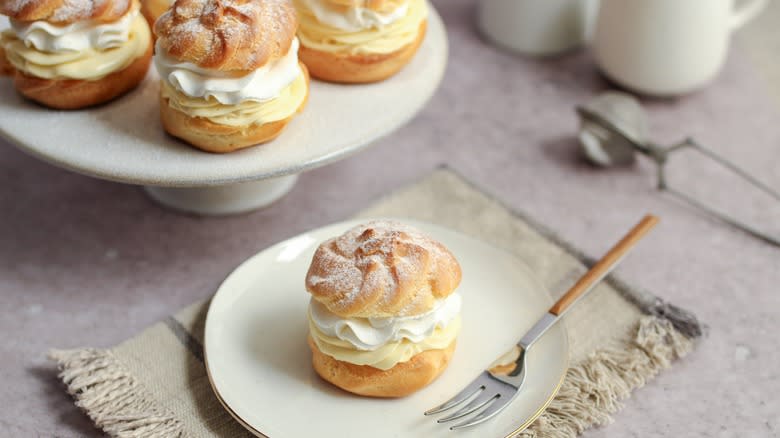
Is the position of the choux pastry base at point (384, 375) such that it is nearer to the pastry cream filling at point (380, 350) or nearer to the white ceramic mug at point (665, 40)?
the pastry cream filling at point (380, 350)

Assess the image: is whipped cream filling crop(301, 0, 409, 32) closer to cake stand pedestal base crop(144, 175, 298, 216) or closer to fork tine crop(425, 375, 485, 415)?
cake stand pedestal base crop(144, 175, 298, 216)

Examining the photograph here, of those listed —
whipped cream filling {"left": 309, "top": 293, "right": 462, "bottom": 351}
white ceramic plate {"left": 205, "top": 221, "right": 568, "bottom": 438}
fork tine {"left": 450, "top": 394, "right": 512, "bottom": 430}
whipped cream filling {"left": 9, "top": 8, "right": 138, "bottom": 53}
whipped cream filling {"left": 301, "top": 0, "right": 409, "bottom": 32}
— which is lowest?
white ceramic plate {"left": 205, "top": 221, "right": 568, "bottom": 438}

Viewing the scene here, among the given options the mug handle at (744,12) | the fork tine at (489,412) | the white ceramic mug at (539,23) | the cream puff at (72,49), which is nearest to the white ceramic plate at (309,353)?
the fork tine at (489,412)

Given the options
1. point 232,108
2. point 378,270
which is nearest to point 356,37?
point 232,108

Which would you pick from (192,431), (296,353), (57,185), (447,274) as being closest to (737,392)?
(447,274)

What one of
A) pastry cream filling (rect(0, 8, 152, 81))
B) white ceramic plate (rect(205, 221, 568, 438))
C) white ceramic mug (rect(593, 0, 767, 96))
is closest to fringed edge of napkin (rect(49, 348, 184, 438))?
white ceramic plate (rect(205, 221, 568, 438))

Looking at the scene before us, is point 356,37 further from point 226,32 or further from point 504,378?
point 504,378

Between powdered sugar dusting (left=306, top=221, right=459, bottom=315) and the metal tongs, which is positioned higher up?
powdered sugar dusting (left=306, top=221, right=459, bottom=315)
